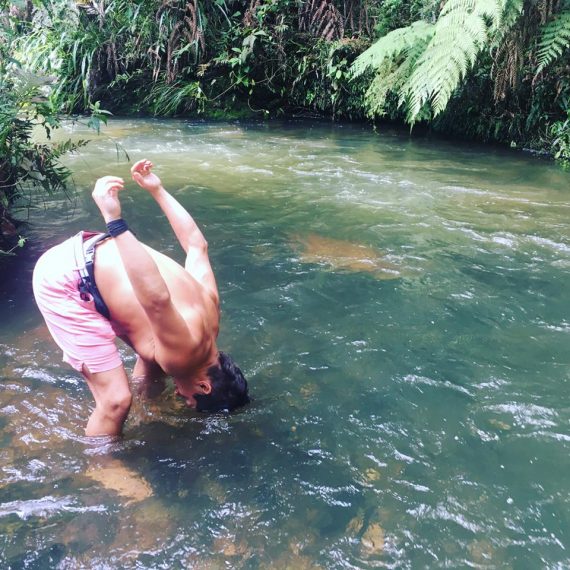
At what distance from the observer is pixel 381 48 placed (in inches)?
313

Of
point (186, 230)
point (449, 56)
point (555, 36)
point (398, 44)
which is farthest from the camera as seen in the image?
point (398, 44)

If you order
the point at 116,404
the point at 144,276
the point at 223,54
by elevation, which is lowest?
the point at 116,404

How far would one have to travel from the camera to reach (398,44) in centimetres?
778

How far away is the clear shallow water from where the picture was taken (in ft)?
6.58

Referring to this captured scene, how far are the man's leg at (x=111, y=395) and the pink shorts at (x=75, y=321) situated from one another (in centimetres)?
3

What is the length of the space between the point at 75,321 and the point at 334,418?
123cm

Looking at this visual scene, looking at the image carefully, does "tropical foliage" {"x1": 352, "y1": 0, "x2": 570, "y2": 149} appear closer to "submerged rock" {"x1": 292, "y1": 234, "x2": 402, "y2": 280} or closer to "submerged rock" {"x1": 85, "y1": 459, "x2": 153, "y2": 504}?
"submerged rock" {"x1": 292, "y1": 234, "x2": 402, "y2": 280}

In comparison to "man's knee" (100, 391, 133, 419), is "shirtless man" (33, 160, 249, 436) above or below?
above

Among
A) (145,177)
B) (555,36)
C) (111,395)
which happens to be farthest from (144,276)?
(555,36)

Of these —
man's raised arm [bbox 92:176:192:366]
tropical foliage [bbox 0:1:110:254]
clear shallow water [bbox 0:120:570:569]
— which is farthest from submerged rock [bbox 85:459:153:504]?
tropical foliage [bbox 0:1:110:254]

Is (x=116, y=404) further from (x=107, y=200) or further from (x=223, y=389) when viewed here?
(x=107, y=200)

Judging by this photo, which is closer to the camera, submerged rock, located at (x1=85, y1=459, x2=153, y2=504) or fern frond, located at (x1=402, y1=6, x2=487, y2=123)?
submerged rock, located at (x1=85, y1=459, x2=153, y2=504)

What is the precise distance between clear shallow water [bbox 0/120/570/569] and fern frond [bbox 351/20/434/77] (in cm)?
354

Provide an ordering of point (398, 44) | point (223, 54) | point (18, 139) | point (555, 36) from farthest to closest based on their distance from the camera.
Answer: point (223, 54), point (398, 44), point (555, 36), point (18, 139)
